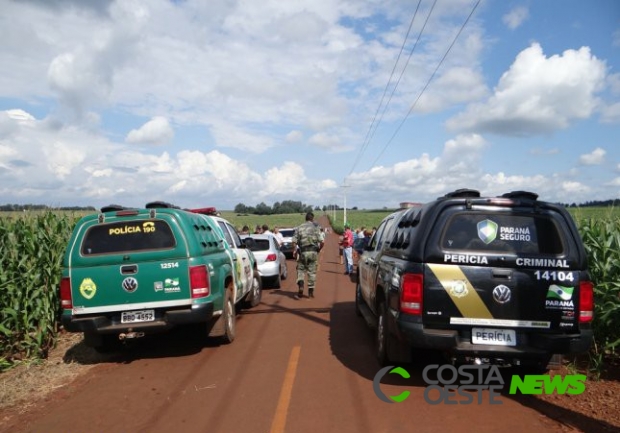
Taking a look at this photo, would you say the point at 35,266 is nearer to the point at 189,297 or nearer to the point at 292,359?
the point at 189,297

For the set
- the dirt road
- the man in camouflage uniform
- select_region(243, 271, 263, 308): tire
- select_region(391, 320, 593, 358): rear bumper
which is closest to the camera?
the dirt road

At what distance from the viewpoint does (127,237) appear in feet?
21.3

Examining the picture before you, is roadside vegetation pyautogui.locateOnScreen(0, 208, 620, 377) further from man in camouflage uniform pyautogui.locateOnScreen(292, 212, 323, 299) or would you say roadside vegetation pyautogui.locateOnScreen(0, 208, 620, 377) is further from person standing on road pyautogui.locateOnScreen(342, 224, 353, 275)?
person standing on road pyautogui.locateOnScreen(342, 224, 353, 275)

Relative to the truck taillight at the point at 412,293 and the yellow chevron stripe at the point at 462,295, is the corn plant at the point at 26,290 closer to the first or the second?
the truck taillight at the point at 412,293

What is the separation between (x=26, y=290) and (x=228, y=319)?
2.87 m

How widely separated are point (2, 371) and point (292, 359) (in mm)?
3854

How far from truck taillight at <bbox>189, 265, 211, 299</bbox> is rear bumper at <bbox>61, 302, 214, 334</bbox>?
154 millimetres

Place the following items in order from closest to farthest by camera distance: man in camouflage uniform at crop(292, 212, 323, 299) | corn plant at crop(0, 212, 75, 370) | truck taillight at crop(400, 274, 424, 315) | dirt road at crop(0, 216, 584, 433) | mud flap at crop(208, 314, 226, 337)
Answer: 1. dirt road at crop(0, 216, 584, 433)
2. truck taillight at crop(400, 274, 424, 315)
3. corn plant at crop(0, 212, 75, 370)
4. mud flap at crop(208, 314, 226, 337)
5. man in camouflage uniform at crop(292, 212, 323, 299)

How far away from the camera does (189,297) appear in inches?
246

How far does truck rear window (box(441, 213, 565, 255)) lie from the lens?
192 inches

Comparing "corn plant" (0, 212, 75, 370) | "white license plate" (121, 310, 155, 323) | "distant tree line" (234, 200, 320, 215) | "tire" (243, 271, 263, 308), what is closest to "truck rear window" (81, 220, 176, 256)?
"white license plate" (121, 310, 155, 323)

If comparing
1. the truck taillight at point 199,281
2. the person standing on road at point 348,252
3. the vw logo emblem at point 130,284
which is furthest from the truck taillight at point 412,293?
the person standing on road at point 348,252

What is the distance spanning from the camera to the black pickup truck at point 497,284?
475cm

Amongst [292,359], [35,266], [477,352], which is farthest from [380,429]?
[35,266]
